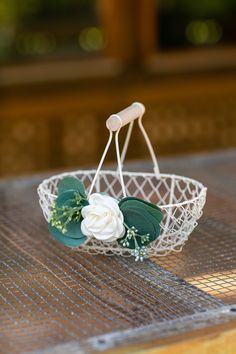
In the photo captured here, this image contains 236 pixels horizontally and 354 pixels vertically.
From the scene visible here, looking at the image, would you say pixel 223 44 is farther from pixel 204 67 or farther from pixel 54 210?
pixel 54 210

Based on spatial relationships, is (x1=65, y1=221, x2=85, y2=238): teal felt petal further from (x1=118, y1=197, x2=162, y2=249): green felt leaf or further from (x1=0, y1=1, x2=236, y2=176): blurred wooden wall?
(x1=0, y1=1, x2=236, y2=176): blurred wooden wall

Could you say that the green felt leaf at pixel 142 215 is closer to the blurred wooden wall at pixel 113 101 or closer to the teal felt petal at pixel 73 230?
the teal felt petal at pixel 73 230

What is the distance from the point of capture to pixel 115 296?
1.08 m

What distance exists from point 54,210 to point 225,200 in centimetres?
52

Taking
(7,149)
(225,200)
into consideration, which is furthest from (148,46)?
(225,200)

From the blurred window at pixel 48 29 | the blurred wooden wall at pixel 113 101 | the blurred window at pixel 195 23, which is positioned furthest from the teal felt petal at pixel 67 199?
the blurred window at pixel 195 23

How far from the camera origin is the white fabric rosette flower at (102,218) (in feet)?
3.73

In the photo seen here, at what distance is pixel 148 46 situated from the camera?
464 centimetres

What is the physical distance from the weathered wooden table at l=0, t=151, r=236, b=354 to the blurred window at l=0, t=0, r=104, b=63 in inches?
122

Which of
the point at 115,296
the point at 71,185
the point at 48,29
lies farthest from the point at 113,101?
the point at 115,296

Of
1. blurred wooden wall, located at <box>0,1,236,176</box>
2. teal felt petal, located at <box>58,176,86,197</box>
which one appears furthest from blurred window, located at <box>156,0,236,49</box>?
teal felt petal, located at <box>58,176,86,197</box>

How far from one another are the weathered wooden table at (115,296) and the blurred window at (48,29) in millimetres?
3098

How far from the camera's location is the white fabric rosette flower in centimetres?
114

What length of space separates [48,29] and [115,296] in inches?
141
